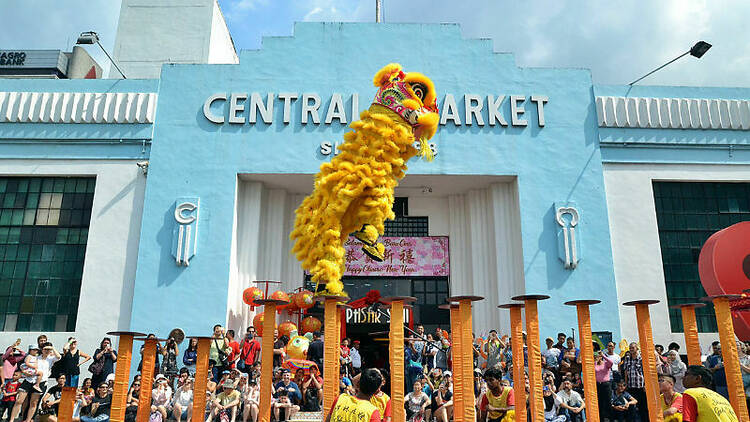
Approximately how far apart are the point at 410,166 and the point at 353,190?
6.90 metres

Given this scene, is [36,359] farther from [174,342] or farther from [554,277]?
[554,277]

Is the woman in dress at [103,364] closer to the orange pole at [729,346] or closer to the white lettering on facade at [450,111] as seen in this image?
the white lettering on facade at [450,111]

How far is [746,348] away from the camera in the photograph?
10.6m

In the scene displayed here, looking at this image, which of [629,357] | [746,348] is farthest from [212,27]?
[746,348]

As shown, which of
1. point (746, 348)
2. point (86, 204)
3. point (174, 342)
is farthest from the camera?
point (86, 204)

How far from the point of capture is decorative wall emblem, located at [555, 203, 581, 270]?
50.8ft

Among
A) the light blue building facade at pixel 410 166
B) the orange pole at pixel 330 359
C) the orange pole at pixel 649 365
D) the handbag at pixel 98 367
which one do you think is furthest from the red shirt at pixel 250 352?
the orange pole at pixel 649 365

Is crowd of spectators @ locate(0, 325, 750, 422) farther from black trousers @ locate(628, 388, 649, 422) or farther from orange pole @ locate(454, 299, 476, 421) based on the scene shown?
orange pole @ locate(454, 299, 476, 421)

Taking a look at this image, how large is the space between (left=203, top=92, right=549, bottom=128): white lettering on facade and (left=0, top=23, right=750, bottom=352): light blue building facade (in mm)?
43

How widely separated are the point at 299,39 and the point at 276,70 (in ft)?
4.00

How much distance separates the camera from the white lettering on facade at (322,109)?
16.3 meters

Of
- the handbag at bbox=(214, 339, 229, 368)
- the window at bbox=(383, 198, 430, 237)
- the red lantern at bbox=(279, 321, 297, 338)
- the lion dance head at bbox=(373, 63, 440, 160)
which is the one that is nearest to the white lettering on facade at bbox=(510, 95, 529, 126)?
the window at bbox=(383, 198, 430, 237)

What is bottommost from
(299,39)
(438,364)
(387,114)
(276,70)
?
(438,364)

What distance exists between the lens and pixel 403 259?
17.2 metres
